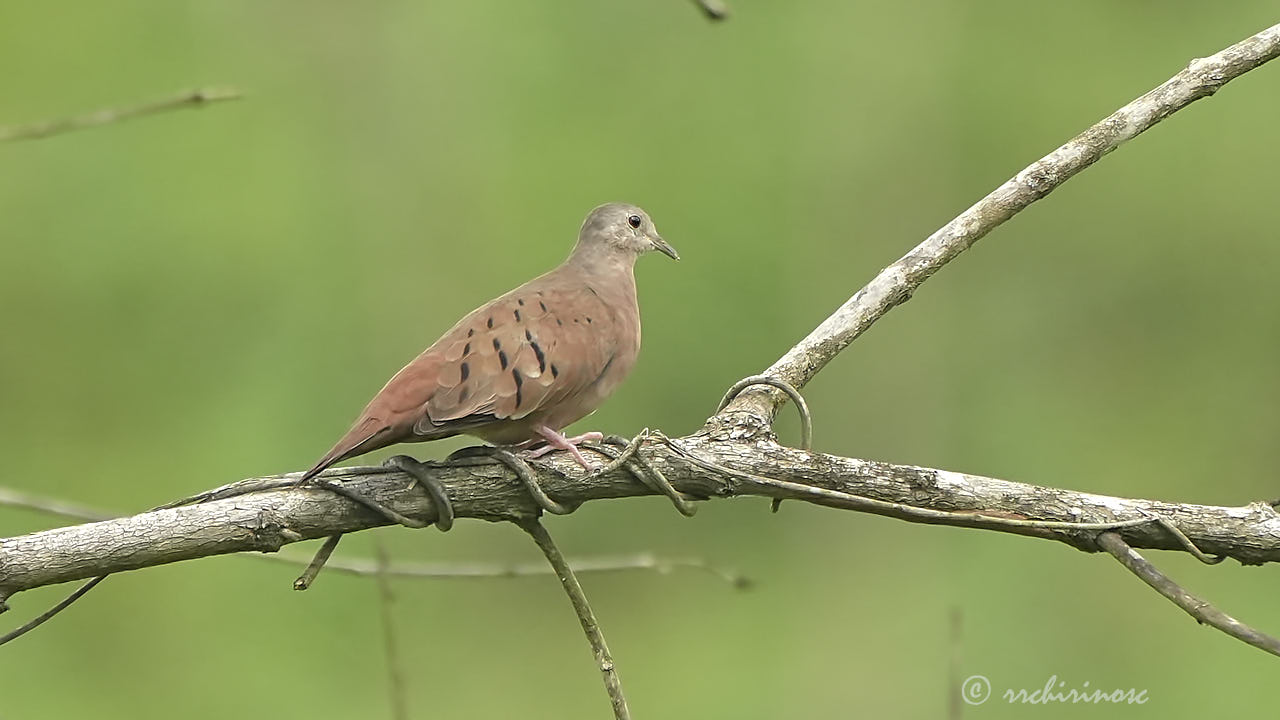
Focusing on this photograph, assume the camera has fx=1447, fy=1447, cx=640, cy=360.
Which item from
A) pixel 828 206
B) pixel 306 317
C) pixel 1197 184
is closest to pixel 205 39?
pixel 306 317

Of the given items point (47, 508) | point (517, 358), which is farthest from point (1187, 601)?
point (47, 508)

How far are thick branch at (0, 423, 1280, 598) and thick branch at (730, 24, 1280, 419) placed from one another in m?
0.31

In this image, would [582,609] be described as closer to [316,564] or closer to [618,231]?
[316,564]

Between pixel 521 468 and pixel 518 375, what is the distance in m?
0.17

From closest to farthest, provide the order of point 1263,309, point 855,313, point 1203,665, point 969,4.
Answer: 1. point 855,313
2. point 1203,665
3. point 1263,309
4. point 969,4

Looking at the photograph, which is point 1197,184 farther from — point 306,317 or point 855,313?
point 855,313

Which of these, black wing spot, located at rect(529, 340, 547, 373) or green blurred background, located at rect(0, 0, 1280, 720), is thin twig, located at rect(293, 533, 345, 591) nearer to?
black wing spot, located at rect(529, 340, 547, 373)

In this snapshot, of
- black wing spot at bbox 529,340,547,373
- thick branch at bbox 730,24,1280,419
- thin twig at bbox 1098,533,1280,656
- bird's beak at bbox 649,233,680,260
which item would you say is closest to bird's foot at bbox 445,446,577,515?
black wing spot at bbox 529,340,547,373

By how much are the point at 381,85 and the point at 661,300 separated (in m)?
1.54

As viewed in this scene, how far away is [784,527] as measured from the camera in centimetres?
553

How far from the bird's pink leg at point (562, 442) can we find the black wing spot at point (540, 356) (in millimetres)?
85

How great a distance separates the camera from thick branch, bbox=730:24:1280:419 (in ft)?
7.30

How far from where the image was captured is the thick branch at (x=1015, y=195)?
2225mm

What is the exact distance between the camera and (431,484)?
73.8 inches
